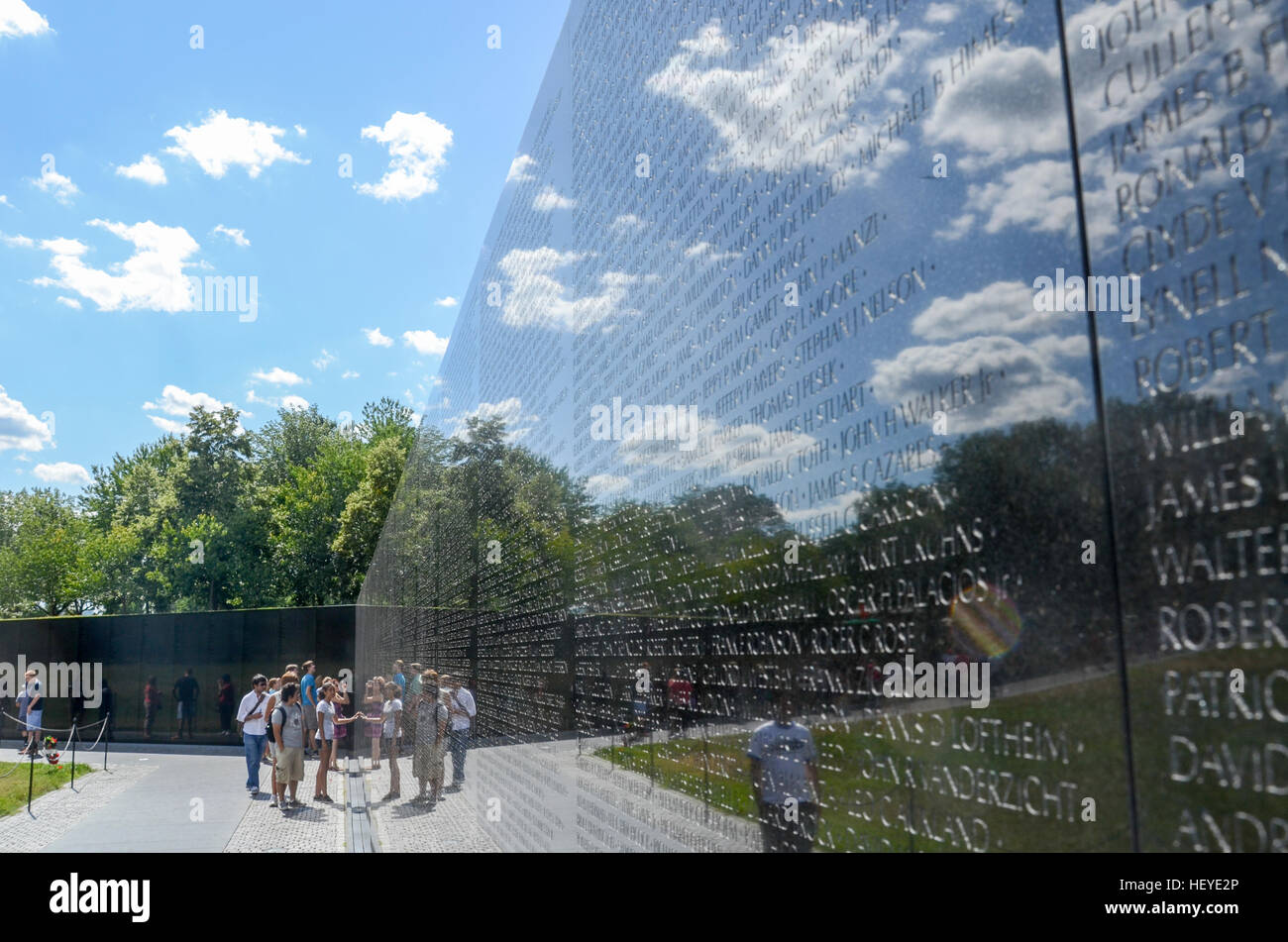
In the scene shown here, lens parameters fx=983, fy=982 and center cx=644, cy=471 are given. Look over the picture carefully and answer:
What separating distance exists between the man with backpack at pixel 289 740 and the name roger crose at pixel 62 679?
14.5 metres

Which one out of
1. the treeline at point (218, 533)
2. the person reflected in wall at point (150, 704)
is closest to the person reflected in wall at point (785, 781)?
the person reflected in wall at point (150, 704)

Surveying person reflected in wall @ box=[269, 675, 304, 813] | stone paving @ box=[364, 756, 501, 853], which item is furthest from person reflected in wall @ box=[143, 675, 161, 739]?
stone paving @ box=[364, 756, 501, 853]

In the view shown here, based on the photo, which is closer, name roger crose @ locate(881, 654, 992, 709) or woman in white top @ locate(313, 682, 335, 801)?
name roger crose @ locate(881, 654, 992, 709)

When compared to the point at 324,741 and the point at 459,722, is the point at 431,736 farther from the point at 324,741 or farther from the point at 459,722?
the point at 324,741

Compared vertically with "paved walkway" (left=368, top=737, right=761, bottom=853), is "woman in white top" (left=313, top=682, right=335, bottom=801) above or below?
below

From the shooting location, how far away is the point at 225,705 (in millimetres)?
24188

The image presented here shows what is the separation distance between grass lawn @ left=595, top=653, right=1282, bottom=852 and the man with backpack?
40.0ft

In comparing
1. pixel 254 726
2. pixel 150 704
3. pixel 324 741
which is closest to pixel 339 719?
pixel 254 726

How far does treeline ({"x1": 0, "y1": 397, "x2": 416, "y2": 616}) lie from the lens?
158 feet

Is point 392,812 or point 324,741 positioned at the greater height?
point 324,741

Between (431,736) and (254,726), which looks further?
(254,726)

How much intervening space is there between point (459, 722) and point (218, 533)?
4642 cm

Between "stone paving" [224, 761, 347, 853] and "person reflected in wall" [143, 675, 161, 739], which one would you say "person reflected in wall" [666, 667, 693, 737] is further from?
"person reflected in wall" [143, 675, 161, 739]
